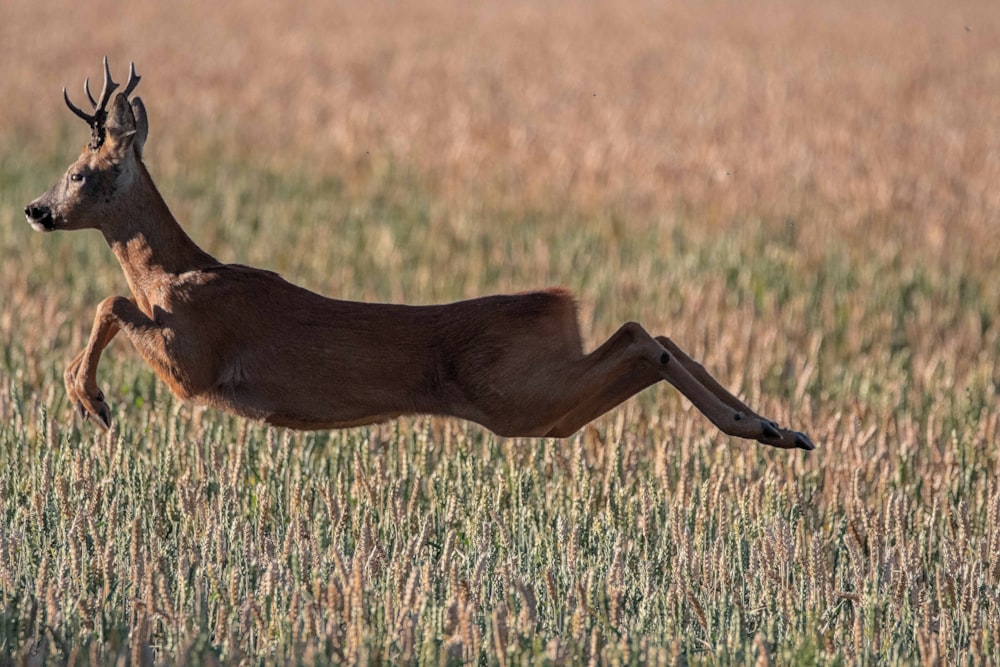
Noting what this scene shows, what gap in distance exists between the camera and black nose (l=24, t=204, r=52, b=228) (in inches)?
226

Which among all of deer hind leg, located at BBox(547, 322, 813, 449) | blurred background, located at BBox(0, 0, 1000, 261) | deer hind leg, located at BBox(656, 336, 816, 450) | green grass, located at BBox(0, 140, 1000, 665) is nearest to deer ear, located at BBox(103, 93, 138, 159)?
green grass, located at BBox(0, 140, 1000, 665)

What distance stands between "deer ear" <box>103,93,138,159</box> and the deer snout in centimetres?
33

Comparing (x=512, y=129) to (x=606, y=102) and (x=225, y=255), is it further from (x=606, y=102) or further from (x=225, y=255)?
(x=225, y=255)

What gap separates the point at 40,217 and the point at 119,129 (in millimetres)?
442

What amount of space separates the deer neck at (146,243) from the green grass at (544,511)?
84 centimetres

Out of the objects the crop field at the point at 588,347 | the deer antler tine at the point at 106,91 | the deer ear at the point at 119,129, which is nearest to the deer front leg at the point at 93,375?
the crop field at the point at 588,347

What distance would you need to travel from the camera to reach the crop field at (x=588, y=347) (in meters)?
5.00

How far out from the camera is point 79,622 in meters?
4.76

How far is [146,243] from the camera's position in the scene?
5.79 m

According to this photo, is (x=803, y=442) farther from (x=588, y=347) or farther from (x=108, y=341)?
(x=588, y=347)

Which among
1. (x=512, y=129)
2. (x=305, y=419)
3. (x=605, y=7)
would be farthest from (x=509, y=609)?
(x=605, y=7)

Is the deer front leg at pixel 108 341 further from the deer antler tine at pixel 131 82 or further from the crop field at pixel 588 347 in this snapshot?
the deer antler tine at pixel 131 82

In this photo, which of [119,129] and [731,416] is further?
[119,129]

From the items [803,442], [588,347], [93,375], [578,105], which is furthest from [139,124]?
[578,105]
